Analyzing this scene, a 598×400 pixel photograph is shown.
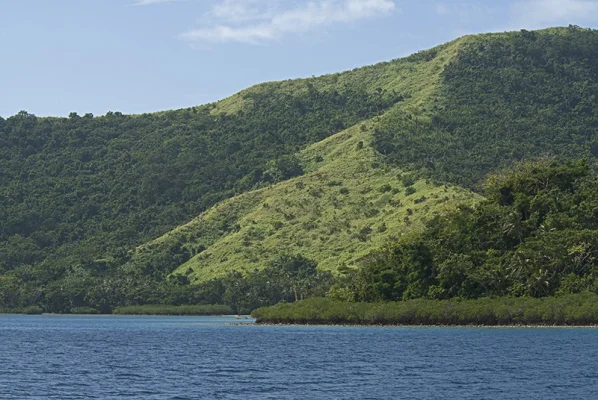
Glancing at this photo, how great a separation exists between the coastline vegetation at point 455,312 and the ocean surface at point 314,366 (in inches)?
128

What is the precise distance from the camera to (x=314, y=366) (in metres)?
88.6

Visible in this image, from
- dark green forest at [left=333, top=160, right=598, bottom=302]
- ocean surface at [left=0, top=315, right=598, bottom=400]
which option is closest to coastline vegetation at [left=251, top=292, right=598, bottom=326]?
ocean surface at [left=0, top=315, right=598, bottom=400]

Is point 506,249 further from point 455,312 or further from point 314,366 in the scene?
point 314,366

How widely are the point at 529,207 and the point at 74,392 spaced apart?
10851 cm

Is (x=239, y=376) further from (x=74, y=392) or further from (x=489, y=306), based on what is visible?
(x=489, y=306)

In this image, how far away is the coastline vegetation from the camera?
5320 inches

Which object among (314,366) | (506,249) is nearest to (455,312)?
(506,249)

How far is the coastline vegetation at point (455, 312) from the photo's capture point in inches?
5320

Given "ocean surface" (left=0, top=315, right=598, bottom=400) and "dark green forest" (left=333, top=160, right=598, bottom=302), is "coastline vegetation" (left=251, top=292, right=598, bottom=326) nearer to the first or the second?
"ocean surface" (left=0, top=315, right=598, bottom=400)

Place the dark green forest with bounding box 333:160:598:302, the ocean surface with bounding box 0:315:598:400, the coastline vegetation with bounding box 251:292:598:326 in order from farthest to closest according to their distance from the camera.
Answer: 1. the dark green forest with bounding box 333:160:598:302
2. the coastline vegetation with bounding box 251:292:598:326
3. the ocean surface with bounding box 0:315:598:400

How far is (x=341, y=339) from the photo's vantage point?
124312mm

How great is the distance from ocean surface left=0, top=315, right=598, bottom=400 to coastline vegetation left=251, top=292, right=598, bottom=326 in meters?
3.26

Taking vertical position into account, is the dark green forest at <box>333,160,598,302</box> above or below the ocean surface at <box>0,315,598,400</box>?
above

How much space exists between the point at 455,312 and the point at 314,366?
58.1m
